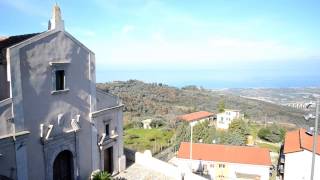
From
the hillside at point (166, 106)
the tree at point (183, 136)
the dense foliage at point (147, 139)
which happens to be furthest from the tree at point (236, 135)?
the hillside at point (166, 106)

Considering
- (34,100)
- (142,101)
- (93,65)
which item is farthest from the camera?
(142,101)

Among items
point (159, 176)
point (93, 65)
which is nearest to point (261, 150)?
point (159, 176)

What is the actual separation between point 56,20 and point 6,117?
5142 mm

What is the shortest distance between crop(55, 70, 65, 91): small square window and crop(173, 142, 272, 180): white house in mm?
21434

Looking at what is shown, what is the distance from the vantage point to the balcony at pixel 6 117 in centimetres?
1173

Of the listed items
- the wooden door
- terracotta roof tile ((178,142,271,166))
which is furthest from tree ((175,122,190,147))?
the wooden door

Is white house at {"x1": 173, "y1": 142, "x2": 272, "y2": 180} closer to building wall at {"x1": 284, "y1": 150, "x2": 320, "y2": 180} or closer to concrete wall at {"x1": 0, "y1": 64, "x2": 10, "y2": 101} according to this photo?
building wall at {"x1": 284, "y1": 150, "x2": 320, "y2": 180}

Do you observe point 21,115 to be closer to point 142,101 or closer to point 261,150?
point 261,150

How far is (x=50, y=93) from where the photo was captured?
13945 millimetres

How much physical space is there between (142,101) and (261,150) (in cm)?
4937

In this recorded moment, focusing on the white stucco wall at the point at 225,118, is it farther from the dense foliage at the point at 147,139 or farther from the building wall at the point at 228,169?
the building wall at the point at 228,169

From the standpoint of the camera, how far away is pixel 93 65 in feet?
55.0

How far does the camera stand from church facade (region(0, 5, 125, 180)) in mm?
12211

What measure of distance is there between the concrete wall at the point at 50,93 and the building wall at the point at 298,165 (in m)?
24.1
